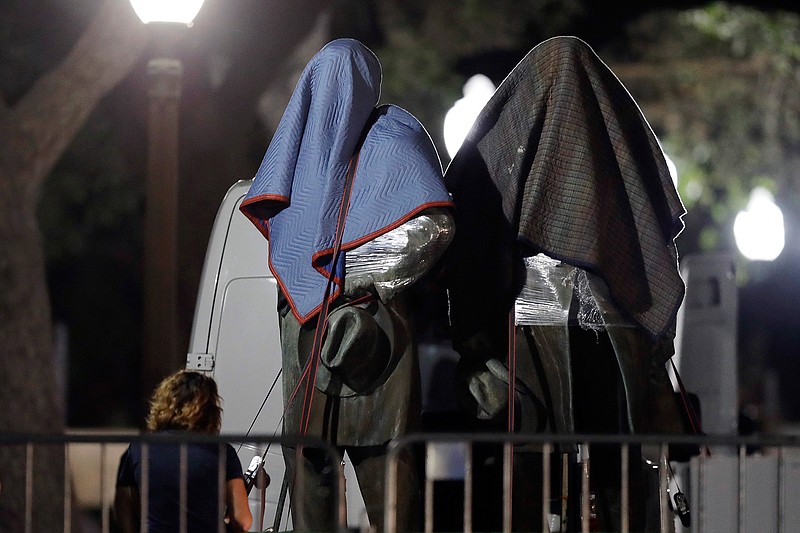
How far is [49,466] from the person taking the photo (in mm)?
9570

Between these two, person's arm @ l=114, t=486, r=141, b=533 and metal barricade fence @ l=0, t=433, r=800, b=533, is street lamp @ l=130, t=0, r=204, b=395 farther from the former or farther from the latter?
metal barricade fence @ l=0, t=433, r=800, b=533

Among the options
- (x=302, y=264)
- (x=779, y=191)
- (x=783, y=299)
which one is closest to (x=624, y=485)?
(x=302, y=264)

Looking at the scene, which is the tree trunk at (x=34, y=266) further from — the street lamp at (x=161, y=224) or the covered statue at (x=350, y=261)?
the covered statue at (x=350, y=261)

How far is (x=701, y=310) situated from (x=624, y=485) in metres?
4.24

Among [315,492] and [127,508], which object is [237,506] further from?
[127,508]

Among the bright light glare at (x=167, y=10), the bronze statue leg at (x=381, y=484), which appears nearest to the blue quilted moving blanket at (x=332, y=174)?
the bronze statue leg at (x=381, y=484)

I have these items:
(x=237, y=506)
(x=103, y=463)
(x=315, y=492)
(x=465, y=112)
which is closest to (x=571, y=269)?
(x=315, y=492)

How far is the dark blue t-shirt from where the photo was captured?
596 centimetres

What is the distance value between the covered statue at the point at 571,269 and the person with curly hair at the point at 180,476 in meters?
1.06

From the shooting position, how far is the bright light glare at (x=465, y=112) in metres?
11.0

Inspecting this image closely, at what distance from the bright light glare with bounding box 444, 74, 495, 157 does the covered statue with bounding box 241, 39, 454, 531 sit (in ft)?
16.8

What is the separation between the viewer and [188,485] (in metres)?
5.95

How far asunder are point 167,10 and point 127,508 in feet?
11.0

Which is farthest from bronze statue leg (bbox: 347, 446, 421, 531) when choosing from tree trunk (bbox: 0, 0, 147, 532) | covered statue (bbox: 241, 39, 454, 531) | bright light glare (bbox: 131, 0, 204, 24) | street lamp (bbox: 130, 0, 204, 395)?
tree trunk (bbox: 0, 0, 147, 532)
